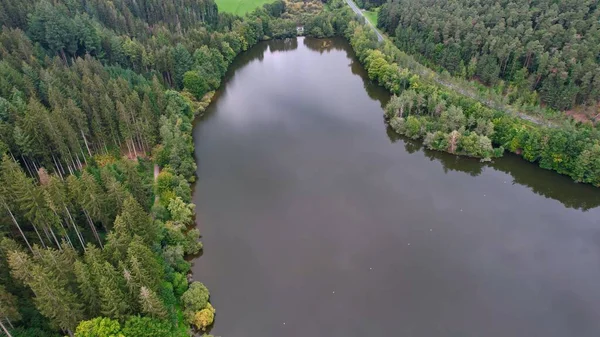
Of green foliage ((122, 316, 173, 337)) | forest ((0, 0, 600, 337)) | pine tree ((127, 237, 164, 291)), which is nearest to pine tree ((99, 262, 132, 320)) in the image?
forest ((0, 0, 600, 337))

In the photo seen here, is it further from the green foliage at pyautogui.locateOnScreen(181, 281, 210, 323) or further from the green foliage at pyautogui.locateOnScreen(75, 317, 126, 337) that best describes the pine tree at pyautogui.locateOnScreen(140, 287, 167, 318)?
the green foliage at pyautogui.locateOnScreen(181, 281, 210, 323)

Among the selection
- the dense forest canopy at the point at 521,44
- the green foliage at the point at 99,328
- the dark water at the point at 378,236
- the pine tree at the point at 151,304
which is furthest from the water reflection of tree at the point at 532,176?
the green foliage at the point at 99,328

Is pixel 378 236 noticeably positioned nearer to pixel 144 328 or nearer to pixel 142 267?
pixel 142 267

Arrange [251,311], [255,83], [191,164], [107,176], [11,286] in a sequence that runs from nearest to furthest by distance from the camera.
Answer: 1. [11,286]
2. [251,311]
3. [107,176]
4. [191,164]
5. [255,83]

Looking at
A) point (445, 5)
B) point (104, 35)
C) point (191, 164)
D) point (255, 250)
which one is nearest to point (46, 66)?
point (104, 35)

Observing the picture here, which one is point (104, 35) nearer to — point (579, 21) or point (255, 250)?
point (255, 250)

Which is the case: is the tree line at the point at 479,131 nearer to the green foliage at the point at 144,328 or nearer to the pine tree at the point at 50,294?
the green foliage at the point at 144,328
